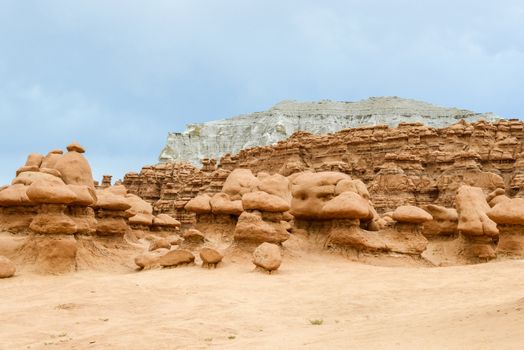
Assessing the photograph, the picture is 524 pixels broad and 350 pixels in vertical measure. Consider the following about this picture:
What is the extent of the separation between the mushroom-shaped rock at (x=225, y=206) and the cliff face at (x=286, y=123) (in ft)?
200

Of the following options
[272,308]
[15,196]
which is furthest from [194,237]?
[272,308]

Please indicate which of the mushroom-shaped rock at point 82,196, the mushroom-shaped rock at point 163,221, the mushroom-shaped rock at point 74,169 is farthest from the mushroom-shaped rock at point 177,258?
the mushroom-shaped rock at point 163,221

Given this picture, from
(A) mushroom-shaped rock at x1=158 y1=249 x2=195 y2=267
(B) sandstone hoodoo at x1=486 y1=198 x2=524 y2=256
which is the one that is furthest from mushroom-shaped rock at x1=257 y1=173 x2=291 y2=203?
(B) sandstone hoodoo at x1=486 y1=198 x2=524 y2=256

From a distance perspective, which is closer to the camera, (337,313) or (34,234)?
(337,313)

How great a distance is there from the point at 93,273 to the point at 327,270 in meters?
5.86

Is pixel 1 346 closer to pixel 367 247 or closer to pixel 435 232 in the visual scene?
pixel 367 247

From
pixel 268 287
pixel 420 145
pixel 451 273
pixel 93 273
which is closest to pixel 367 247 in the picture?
pixel 451 273

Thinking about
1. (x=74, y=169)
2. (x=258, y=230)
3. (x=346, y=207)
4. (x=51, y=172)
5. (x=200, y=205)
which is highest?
(x=74, y=169)

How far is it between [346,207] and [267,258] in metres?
2.81

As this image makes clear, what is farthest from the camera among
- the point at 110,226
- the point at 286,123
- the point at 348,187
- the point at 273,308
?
the point at 286,123

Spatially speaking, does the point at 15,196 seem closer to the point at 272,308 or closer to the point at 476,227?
the point at 272,308

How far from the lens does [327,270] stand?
1209 centimetres

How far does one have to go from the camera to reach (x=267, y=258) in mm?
11844

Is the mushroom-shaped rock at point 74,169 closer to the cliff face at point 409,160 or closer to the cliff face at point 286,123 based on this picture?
the cliff face at point 409,160
